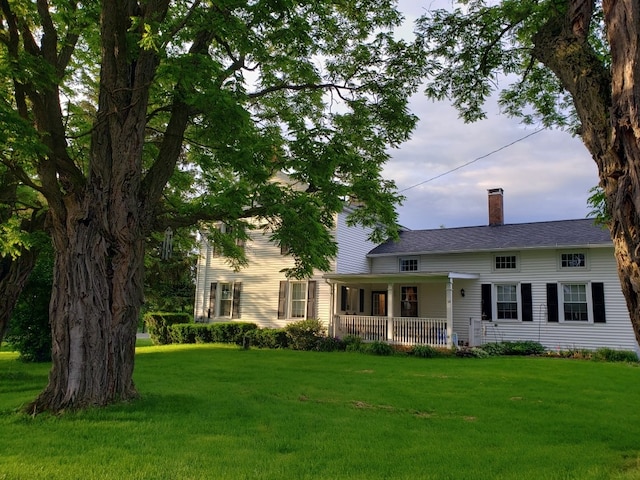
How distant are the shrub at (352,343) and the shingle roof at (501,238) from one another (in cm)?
463

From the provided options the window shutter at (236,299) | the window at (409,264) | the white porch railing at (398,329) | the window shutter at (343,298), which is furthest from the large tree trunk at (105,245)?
the window at (409,264)

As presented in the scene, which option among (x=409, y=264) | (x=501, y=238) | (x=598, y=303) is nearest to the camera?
(x=598, y=303)

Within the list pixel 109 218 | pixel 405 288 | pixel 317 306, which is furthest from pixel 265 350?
pixel 109 218

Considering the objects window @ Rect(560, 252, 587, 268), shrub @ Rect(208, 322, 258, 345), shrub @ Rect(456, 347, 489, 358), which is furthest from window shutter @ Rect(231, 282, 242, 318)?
window @ Rect(560, 252, 587, 268)

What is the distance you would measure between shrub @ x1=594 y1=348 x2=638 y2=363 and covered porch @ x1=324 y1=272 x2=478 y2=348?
471cm

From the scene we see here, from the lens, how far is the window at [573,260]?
16734mm

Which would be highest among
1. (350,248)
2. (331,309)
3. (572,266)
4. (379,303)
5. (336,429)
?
(350,248)

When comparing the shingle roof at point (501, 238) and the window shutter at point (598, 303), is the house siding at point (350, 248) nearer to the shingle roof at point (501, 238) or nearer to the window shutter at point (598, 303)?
the shingle roof at point (501, 238)

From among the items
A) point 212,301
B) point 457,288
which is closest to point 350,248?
point 457,288

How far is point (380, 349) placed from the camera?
16.4 m

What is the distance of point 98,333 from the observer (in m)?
6.89

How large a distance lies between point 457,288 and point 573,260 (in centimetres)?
440

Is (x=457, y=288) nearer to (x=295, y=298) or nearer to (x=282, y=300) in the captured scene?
(x=295, y=298)

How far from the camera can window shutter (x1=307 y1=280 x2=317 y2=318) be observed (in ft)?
64.2
